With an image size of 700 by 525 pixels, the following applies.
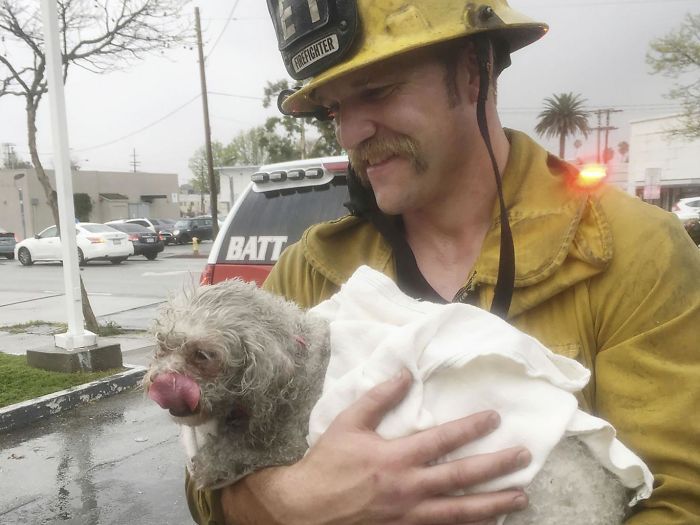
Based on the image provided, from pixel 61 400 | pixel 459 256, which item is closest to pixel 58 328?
pixel 61 400

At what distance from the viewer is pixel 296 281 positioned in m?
2.15

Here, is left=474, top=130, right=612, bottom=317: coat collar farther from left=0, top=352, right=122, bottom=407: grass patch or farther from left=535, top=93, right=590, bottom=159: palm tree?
left=535, top=93, right=590, bottom=159: palm tree

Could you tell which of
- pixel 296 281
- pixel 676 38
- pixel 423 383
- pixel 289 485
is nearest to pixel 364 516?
pixel 289 485

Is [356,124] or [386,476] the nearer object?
[386,476]

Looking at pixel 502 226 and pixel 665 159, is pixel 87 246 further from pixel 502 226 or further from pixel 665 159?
pixel 665 159

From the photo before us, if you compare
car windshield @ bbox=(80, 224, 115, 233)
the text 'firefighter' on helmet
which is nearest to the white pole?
the text 'firefighter' on helmet

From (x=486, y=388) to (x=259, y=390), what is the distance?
50 centimetres

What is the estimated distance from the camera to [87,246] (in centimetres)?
2562

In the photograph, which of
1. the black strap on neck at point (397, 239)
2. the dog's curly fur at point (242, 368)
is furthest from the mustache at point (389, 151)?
the dog's curly fur at point (242, 368)

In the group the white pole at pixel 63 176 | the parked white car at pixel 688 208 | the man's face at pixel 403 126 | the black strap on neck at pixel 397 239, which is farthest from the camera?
the parked white car at pixel 688 208

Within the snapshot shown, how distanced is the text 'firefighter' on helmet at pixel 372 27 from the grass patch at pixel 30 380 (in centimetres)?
634

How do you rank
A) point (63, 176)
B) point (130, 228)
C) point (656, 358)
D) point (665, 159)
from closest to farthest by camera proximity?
point (656, 358) < point (63, 176) < point (130, 228) < point (665, 159)

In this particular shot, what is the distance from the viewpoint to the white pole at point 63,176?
25.2 feet

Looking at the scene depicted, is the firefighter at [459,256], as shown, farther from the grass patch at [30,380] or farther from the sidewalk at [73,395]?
the grass patch at [30,380]
